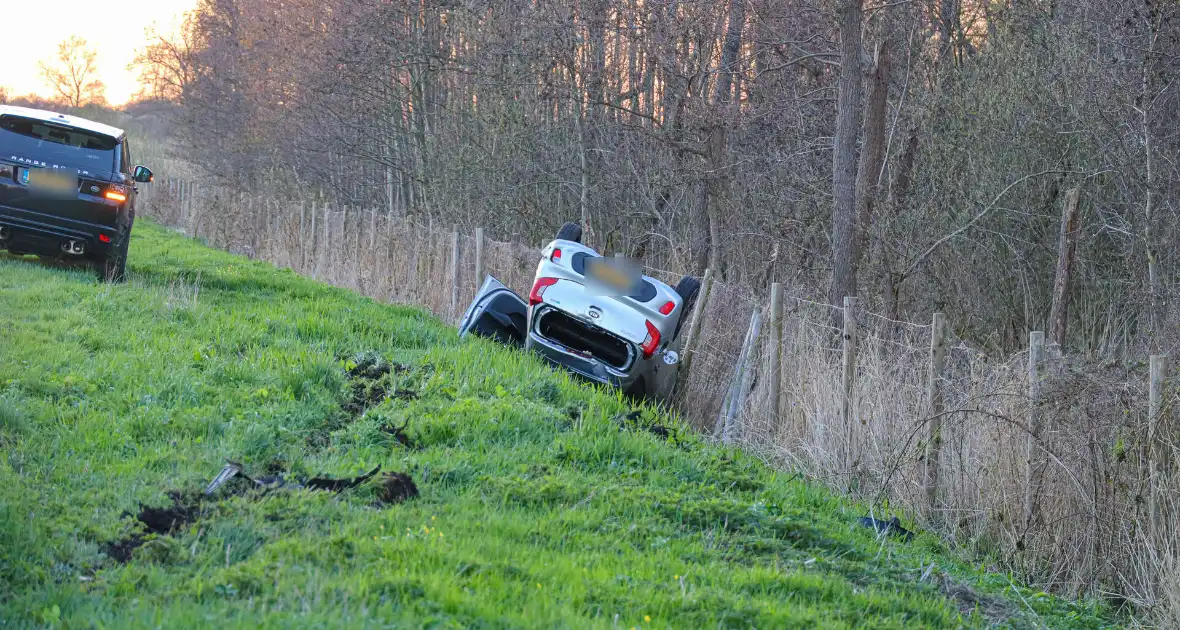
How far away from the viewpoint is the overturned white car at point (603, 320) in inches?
441

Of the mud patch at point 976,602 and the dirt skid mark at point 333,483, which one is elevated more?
the dirt skid mark at point 333,483

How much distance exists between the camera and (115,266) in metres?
16.1

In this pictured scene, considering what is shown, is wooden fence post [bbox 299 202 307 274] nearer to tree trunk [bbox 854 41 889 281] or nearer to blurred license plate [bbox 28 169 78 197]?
blurred license plate [bbox 28 169 78 197]

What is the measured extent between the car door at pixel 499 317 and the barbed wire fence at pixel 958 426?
1.88 m

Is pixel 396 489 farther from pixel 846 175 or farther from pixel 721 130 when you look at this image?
pixel 721 130

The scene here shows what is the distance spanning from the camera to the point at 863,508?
8.57 meters

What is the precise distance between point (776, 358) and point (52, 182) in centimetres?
1003

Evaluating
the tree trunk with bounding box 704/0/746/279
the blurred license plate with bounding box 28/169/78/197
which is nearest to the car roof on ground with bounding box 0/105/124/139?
the blurred license plate with bounding box 28/169/78/197

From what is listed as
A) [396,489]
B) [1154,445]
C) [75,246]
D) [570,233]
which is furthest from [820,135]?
[396,489]

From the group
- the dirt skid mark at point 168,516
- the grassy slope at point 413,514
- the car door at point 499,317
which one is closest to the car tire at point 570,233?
the car door at point 499,317

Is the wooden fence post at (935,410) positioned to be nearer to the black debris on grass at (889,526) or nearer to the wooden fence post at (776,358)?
the black debris on grass at (889,526)

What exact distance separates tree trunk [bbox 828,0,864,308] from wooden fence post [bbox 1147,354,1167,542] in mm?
7446

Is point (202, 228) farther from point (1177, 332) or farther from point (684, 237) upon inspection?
point (1177, 332)

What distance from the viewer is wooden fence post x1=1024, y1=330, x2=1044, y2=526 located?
7902 millimetres
